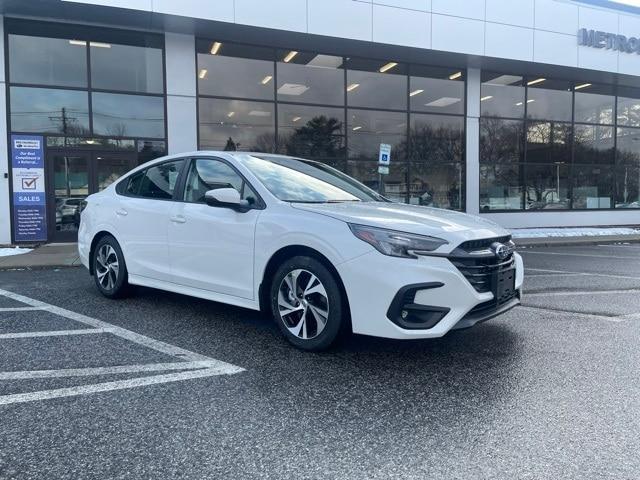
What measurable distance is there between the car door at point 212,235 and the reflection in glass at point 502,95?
1461 centimetres

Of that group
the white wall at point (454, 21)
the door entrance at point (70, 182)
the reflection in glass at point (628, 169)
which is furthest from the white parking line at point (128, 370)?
the reflection in glass at point (628, 169)

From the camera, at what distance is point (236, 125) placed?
47.2 ft

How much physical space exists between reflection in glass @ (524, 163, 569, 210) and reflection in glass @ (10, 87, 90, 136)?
47.0 ft

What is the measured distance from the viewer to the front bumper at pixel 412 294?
3.52m

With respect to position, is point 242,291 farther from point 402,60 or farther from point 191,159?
point 402,60

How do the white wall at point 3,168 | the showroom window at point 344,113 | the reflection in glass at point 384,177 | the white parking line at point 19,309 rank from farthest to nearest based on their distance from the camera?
1. the reflection in glass at point 384,177
2. the showroom window at point 344,113
3. the white wall at point 3,168
4. the white parking line at point 19,309

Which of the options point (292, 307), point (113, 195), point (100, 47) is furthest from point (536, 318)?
point (100, 47)

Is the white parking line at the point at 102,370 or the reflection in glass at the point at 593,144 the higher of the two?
the reflection in glass at the point at 593,144

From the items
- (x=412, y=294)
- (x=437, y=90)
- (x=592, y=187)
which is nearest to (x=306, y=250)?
(x=412, y=294)

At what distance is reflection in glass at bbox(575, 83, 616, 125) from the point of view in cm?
1914

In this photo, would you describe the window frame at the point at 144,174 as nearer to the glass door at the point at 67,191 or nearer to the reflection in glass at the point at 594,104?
the glass door at the point at 67,191

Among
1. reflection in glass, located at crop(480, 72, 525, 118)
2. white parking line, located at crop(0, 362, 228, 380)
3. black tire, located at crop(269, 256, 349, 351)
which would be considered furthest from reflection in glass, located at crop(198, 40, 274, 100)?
white parking line, located at crop(0, 362, 228, 380)

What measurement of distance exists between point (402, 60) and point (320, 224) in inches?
537

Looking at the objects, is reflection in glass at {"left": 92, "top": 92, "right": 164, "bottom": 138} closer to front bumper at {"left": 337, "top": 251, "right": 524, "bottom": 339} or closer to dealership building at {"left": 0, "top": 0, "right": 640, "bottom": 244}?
dealership building at {"left": 0, "top": 0, "right": 640, "bottom": 244}
